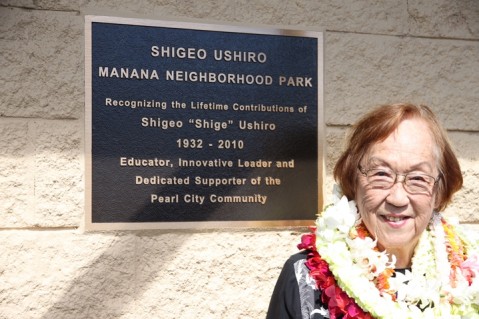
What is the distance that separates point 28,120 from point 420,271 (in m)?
1.98

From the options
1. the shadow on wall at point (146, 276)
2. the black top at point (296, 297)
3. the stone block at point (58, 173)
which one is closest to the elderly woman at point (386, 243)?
the black top at point (296, 297)

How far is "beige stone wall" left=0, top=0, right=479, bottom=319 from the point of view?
2.95 meters

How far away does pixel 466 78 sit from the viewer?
3.57 m

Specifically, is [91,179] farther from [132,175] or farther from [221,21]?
[221,21]

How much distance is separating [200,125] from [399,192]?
4.04 feet

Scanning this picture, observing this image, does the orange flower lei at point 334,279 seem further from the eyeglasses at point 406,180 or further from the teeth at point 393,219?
the eyeglasses at point 406,180

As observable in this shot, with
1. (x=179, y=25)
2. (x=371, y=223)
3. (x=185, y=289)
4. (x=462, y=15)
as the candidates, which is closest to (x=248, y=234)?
(x=185, y=289)

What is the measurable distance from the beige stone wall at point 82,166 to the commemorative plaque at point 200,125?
0.25 ft

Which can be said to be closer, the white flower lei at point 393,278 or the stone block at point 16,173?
the white flower lei at point 393,278

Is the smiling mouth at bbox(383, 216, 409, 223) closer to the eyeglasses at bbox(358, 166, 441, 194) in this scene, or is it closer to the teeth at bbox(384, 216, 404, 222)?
the teeth at bbox(384, 216, 404, 222)

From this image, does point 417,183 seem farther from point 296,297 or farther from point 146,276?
point 146,276

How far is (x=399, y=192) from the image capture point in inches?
91.9

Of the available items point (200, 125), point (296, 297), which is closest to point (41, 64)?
point (200, 125)

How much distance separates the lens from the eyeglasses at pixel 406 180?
7.69 feet
